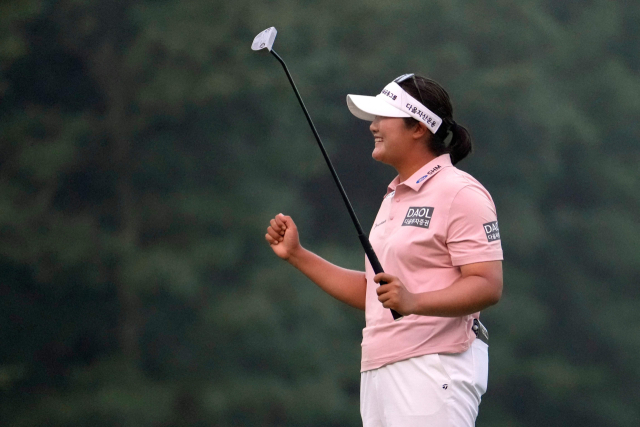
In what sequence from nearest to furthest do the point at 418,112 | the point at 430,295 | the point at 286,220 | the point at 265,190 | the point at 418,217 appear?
the point at 430,295 → the point at 418,217 → the point at 418,112 → the point at 286,220 → the point at 265,190

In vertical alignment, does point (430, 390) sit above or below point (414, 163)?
below

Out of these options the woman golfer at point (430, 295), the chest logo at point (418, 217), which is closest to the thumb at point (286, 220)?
the woman golfer at point (430, 295)

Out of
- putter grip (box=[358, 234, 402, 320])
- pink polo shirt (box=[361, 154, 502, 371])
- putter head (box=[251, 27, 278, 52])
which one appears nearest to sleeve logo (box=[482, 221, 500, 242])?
pink polo shirt (box=[361, 154, 502, 371])

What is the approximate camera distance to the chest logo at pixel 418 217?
1.67 meters

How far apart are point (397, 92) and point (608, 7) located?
3.85 m

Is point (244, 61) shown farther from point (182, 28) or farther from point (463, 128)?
point (463, 128)

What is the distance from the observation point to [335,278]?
1.97 metres

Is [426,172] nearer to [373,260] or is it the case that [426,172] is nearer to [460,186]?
[460,186]

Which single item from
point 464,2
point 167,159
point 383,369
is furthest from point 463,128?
point 464,2

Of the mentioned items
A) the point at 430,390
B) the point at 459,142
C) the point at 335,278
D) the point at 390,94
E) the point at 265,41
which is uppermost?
the point at 265,41

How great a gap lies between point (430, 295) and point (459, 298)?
5 cm

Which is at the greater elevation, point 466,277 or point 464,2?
point 464,2

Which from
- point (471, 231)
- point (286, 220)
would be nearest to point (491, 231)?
point (471, 231)

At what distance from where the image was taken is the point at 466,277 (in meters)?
1.62
